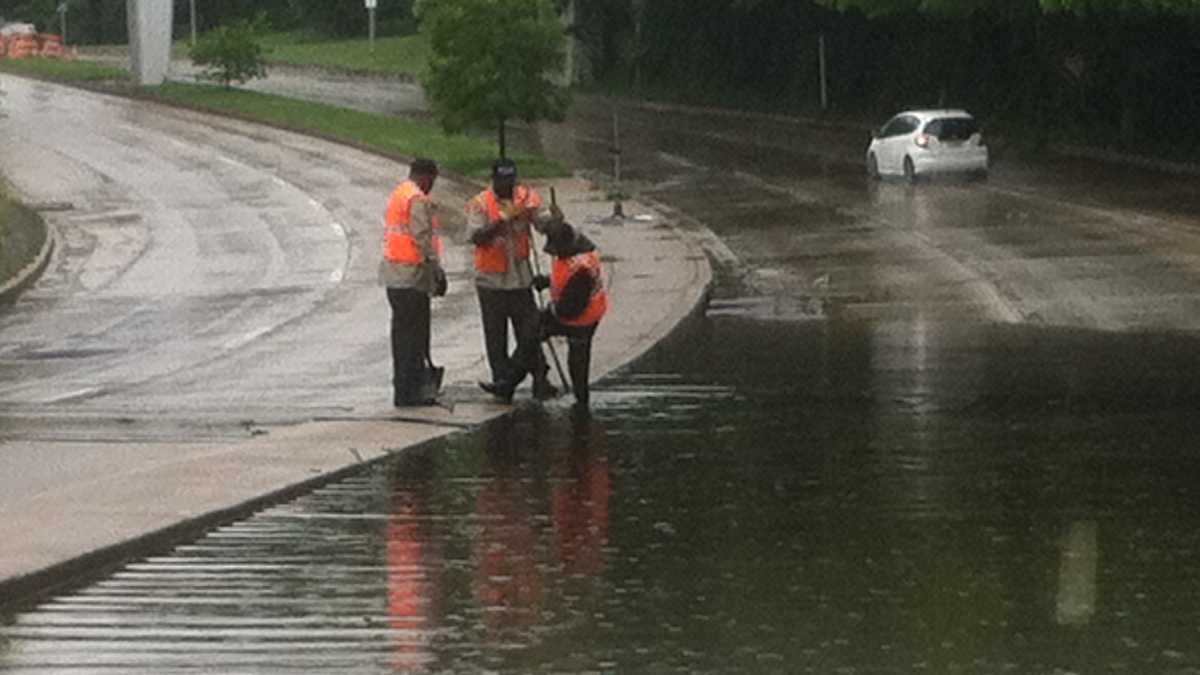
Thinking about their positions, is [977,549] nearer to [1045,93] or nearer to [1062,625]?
[1062,625]

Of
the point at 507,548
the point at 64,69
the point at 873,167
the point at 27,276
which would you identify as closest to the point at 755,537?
the point at 507,548

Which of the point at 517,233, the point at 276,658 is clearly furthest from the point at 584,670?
the point at 517,233

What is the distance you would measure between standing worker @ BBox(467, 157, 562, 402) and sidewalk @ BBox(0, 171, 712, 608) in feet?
1.13

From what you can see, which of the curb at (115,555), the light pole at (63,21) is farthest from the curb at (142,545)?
the light pole at (63,21)

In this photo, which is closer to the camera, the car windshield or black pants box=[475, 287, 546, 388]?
black pants box=[475, 287, 546, 388]

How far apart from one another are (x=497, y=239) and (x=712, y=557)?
8052mm

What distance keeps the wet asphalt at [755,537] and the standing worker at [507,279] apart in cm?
39

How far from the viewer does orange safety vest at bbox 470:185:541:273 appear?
19.5 metres

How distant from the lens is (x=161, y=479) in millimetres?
14297

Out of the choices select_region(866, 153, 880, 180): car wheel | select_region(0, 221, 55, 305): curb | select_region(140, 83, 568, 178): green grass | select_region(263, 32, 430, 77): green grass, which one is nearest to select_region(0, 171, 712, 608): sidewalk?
select_region(0, 221, 55, 305): curb

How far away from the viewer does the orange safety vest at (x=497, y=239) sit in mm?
19516

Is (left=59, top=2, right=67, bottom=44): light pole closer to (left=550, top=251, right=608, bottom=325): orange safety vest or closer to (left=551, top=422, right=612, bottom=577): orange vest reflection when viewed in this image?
(left=550, top=251, right=608, bottom=325): orange safety vest

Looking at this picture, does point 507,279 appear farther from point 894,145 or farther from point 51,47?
point 51,47

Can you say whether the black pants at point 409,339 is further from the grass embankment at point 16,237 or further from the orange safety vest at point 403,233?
the grass embankment at point 16,237
